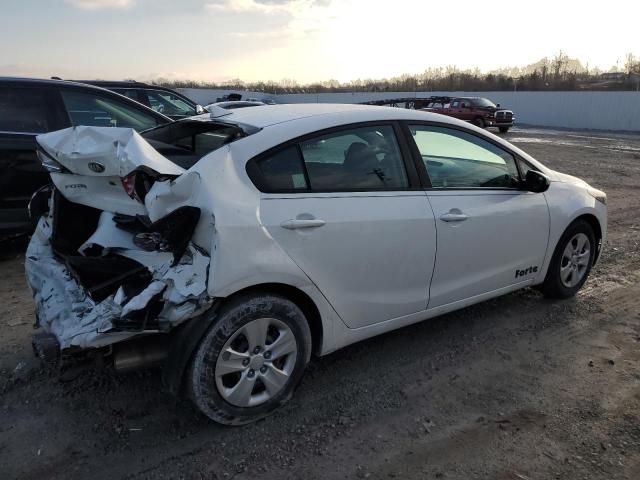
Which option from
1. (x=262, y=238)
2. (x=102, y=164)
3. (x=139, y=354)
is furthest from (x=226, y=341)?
(x=102, y=164)

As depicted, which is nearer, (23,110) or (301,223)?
(301,223)

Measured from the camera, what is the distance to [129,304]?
2457 mm

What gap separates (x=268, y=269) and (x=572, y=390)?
204 cm

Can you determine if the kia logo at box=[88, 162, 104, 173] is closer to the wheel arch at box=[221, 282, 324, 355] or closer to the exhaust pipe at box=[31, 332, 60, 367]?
the exhaust pipe at box=[31, 332, 60, 367]

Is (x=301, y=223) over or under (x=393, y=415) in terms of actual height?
over

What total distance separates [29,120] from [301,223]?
389 cm

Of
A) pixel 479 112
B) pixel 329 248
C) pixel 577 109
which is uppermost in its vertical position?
pixel 329 248

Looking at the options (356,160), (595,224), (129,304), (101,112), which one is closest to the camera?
(129,304)

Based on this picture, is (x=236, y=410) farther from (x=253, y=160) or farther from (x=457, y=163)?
(x=457, y=163)

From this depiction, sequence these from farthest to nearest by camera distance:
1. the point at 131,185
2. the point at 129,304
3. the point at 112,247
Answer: the point at 112,247 → the point at 131,185 → the point at 129,304

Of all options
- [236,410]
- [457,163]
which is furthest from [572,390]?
[236,410]

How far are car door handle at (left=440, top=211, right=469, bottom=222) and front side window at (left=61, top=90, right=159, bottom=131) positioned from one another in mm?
3818

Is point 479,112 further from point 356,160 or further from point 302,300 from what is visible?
point 302,300

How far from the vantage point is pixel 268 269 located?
2654mm
